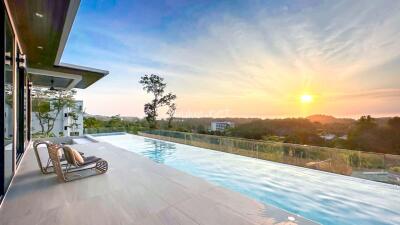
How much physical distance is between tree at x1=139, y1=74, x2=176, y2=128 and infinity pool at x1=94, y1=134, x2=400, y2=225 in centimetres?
1294

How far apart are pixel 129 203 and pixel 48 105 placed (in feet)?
63.2

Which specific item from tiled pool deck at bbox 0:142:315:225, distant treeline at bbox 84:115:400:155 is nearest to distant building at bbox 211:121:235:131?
distant treeline at bbox 84:115:400:155

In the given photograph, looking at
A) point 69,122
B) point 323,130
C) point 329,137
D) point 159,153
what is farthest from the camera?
point 69,122

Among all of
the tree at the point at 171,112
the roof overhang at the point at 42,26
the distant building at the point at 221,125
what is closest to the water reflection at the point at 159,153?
the roof overhang at the point at 42,26

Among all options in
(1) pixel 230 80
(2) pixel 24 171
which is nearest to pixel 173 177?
(2) pixel 24 171

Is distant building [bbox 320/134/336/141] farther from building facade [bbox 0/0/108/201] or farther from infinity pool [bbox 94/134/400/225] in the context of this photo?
building facade [bbox 0/0/108/201]

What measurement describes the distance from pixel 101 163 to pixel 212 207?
3.05 meters

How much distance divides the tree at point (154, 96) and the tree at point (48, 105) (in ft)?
21.6

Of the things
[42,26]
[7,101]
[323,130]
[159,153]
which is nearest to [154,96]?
Result: [159,153]

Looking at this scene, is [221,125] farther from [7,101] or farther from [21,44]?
[7,101]

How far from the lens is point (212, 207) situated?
296 cm

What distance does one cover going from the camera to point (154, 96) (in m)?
19.5

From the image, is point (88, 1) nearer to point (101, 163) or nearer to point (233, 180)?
point (101, 163)

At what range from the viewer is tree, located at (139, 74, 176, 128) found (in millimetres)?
19109
